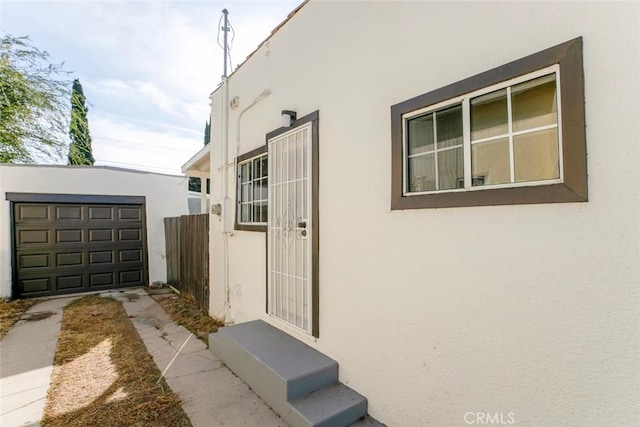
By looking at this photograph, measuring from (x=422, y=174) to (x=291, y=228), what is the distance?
190 cm

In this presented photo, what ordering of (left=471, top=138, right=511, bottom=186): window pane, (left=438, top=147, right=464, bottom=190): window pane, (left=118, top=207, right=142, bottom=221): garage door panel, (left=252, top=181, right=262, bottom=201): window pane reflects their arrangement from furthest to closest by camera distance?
(left=118, top=207, right=142, bottom=221): garage door panel < (left=252, top=181, right=262, bottom=201): window pane < (left=438, top=147, right=464, bottom=190): window pane < (left=471, top=138, right=511, bottom=186): window pane

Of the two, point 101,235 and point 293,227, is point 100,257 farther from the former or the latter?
point 293,227

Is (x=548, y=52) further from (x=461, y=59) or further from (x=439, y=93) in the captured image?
(x=439, y=93)

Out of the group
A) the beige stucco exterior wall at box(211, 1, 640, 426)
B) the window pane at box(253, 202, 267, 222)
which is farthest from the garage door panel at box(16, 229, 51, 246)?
the beige stucco exterior wall at box(211, 1, 640, 426)

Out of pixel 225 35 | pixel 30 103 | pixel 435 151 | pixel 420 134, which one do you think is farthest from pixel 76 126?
pixel 435 151

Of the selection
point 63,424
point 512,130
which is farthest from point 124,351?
point 512,130

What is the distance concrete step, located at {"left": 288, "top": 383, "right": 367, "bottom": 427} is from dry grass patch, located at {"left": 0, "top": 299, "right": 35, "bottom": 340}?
5.55 m

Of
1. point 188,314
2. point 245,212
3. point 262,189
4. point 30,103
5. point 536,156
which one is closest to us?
point 536,156

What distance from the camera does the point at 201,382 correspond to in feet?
11.2

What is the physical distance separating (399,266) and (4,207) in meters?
9.65

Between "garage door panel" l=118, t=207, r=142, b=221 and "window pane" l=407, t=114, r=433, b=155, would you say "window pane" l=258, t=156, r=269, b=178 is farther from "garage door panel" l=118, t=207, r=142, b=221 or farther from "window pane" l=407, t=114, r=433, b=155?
"garage door panel" l=118, t=207, r=142, b=221

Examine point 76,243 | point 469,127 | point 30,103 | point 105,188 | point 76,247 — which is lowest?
point 76,247

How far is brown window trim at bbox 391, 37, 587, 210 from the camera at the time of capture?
1.58 m

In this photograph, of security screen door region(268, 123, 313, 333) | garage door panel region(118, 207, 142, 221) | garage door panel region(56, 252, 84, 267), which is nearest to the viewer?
security screen door region(268, 123, 313, 333)
